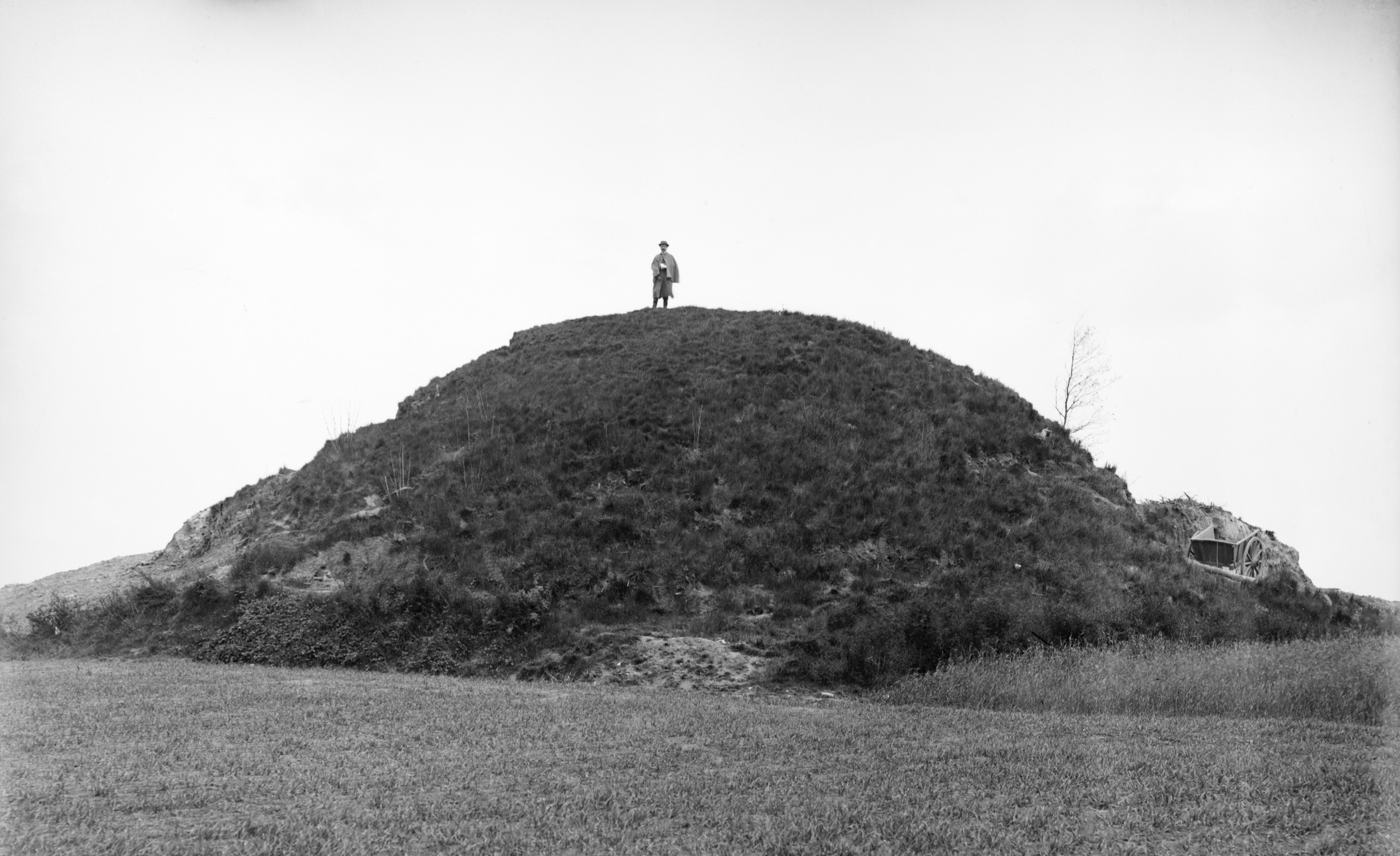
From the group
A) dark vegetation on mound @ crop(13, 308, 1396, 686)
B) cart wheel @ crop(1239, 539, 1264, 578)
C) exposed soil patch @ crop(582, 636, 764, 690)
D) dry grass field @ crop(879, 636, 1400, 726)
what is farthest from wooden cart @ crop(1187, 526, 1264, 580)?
exposed soil patch @ crop(582, 636, 764, 690)

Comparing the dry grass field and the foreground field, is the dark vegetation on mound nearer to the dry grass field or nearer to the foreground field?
the dry grass field

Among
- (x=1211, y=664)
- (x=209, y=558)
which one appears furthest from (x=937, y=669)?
(x=209, y=558)

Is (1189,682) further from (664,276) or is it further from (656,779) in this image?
(664,276)

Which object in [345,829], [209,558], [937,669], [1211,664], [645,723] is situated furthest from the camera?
[209,558]

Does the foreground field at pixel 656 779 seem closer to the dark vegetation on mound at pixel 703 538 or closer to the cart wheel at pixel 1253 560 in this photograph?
the dark vegetation on mound at pixel 703 538

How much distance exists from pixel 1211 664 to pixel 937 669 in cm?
444

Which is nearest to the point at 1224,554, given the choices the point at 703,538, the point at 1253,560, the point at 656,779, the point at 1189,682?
the point at 1253,560

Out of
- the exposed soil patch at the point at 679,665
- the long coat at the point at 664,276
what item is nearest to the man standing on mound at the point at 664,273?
the long coat at the point at 664,276

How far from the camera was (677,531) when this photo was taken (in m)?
24.3

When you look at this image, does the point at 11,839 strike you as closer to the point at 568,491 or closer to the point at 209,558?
the point at 568,491

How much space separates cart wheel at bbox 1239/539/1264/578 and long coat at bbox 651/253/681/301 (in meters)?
20.1

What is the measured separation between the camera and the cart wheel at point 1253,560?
2811 cm

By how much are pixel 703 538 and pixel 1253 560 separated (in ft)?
54.0

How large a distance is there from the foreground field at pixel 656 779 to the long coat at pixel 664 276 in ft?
77.5
